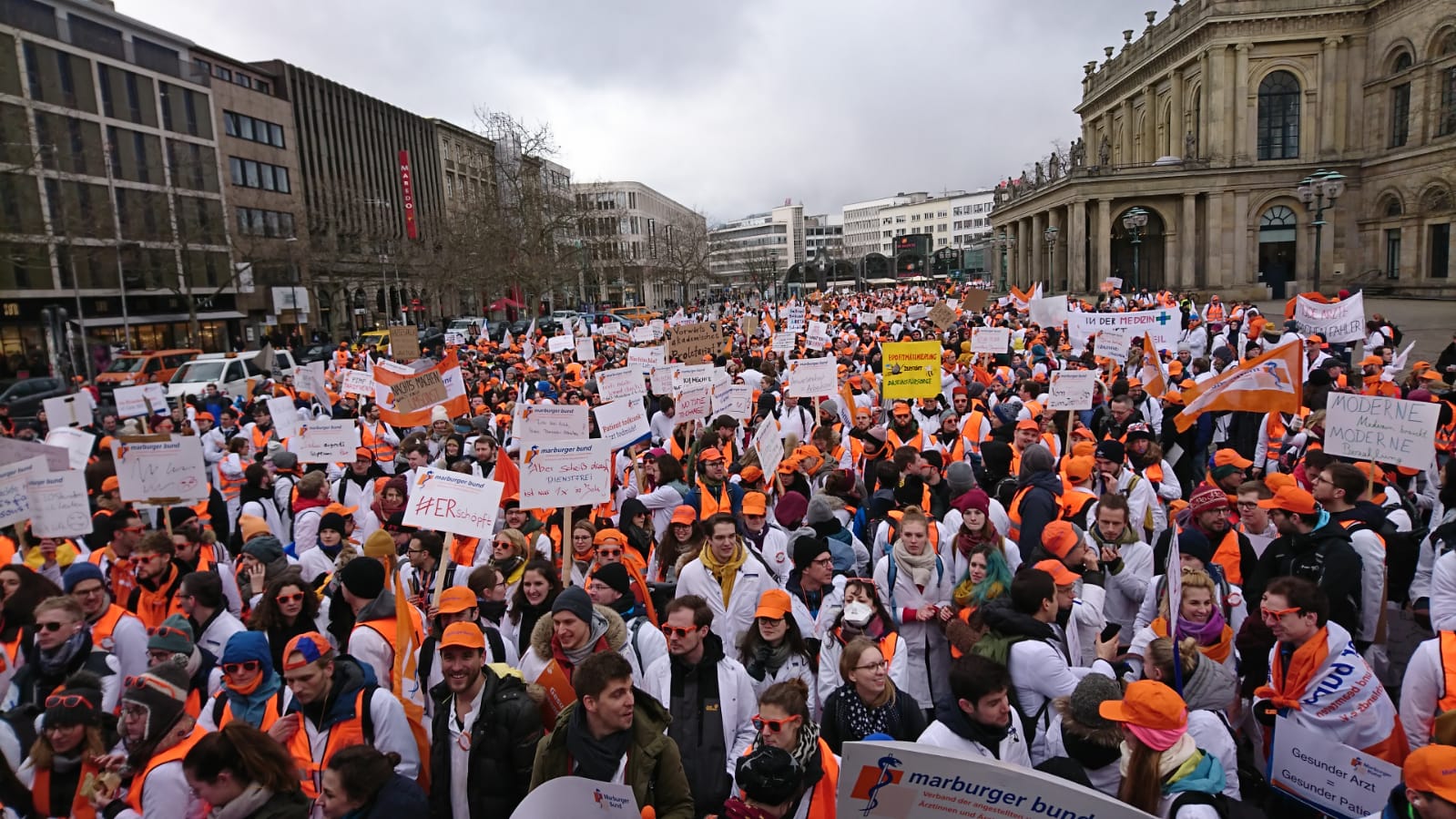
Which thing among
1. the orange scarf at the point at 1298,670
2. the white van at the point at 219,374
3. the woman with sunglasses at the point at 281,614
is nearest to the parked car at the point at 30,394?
the white van at the point at 219,374

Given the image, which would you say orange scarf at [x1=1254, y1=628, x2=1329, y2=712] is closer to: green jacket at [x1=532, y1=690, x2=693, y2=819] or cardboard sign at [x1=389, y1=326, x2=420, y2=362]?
green jacket at [x1=532, y1=690, x2=693, y2=819]

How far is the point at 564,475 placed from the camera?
595 cm

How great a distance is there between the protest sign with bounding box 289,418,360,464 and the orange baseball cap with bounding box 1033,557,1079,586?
713 centimetres

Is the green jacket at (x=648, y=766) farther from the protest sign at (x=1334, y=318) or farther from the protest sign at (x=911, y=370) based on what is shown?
the protest sign at (x=1334, y=318)

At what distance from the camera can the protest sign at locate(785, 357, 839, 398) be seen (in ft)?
35.2

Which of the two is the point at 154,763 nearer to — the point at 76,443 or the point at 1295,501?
the point at 1295,501

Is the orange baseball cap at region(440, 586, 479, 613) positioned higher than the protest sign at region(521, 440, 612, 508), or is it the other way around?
the protest sign at region(521, 440, 612, 508)

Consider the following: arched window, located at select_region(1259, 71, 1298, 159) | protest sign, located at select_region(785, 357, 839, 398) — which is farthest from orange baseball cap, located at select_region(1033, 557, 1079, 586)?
arched window, located at select_region(1259, 71, 1298, 159)

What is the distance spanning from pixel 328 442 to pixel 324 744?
19.8 feet

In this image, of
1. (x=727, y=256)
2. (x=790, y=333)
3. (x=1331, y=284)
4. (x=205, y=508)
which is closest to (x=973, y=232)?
(x=727, y=256)

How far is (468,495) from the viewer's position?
5.57 metres

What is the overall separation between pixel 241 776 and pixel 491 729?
90cm

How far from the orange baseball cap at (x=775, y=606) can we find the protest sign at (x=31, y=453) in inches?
232

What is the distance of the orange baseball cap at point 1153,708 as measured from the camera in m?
2.91
